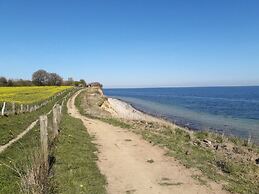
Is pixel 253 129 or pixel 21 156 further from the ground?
pixel 21 156

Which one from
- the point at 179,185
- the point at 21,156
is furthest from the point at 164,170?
the point at 21,156

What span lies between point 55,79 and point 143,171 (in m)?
144

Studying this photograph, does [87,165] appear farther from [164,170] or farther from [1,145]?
[1,145]

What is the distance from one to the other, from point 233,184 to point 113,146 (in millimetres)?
8557

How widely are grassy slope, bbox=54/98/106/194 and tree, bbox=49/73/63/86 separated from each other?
13380 cm

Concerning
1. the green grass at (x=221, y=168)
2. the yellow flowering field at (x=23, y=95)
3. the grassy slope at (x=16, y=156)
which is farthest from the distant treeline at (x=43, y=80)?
the green grass at (x=221, y=168)

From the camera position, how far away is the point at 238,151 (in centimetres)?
2009

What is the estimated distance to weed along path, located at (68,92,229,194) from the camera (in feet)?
36.4

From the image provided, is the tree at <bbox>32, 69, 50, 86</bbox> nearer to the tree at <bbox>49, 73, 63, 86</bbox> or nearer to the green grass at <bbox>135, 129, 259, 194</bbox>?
the tree at <bbox>49, 73, 63, 86</bbox>

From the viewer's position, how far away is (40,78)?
14462 cm

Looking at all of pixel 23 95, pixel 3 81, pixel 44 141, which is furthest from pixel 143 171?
pixel 3 81

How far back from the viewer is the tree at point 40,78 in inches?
5591

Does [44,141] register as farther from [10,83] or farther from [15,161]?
[10,83]

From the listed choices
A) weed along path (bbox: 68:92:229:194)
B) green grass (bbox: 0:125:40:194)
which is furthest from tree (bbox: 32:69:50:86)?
weed along path (bbox: 68:92:229:194)
